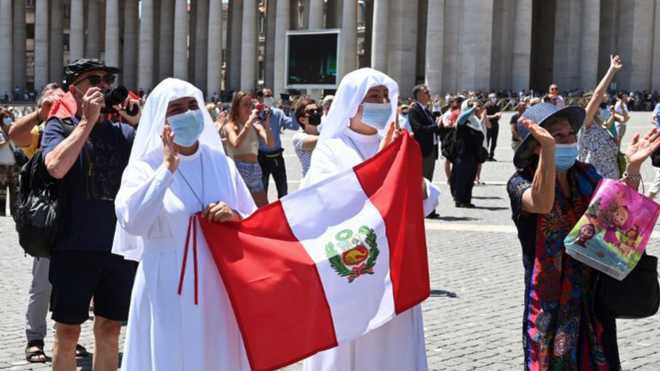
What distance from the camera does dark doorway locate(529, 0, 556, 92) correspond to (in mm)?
57719

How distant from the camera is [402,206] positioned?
5230 mm

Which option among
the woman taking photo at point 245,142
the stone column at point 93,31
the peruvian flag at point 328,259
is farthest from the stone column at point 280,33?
the peruvian flag at point 328,259

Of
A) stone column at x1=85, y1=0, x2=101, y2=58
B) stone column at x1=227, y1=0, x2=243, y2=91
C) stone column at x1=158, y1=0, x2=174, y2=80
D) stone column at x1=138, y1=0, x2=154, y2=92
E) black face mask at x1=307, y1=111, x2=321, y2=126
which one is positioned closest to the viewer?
black face mask at x1=307, y1=111, x2=321, y2=126

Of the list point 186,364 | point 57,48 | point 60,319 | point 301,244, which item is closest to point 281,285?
point 301,244

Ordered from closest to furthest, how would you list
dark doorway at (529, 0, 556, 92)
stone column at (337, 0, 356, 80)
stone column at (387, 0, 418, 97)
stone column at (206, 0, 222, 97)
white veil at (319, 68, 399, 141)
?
white veil at (319, 68, 399, 141) < stone column at (387, 0, 418, 97) < stone column at (337, 0, 356, 80) < dark doorway at (529, 0, 556, 92) < stone column at (206, 0, 222, 97)

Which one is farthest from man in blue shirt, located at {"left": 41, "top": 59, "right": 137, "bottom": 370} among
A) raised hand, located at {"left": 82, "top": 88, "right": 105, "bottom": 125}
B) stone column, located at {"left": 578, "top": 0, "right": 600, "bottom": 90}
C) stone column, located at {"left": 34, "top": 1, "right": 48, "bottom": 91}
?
stone column, located at {"left": 34, "top": 1, "right": 48, "bottom": 91}

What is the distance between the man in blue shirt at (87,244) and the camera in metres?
5.50

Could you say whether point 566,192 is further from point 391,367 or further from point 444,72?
point 444,72

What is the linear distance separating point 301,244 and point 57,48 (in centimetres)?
7025

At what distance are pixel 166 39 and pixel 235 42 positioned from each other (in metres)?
5.59

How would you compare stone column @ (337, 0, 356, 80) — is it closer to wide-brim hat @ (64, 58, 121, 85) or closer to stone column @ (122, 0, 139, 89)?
stone column @ (122, 0, 139, 89)

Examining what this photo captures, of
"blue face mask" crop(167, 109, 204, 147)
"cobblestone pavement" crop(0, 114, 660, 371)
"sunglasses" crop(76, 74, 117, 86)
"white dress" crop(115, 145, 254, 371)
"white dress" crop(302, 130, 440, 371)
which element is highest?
"sunglasses" crop(76, 74, 117, 86)

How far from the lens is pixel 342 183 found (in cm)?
517

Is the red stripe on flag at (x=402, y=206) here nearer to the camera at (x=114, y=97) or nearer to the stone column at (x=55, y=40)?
the camera at (x=114, y=97)
